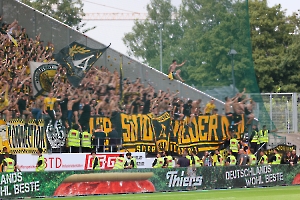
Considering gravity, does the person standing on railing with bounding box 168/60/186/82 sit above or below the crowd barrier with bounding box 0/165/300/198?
above

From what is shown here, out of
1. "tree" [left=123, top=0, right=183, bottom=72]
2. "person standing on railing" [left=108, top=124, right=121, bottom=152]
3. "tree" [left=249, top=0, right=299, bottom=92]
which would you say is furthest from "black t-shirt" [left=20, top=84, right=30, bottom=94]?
"tree" [left=249, top=0, right=299, bottom=92]

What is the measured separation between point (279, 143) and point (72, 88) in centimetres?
1072

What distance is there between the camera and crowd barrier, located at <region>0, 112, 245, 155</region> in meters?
27.5

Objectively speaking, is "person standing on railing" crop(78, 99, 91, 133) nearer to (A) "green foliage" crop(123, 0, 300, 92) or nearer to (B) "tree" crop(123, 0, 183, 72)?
(B) "tree" crop(123, 0, 183, 72)

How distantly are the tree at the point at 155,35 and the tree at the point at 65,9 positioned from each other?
88.9 inches

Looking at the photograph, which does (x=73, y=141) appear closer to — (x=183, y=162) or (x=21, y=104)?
(x=21, y=104)

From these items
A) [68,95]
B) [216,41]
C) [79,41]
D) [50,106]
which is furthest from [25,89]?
[216,41]

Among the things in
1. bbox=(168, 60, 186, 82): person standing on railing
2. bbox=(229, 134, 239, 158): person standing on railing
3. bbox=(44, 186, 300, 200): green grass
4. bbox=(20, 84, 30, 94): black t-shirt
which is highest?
bbox=(168, 60, 186, 82): person standing on railing

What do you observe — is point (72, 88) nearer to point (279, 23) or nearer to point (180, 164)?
point (180, 164)

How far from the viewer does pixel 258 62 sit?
59406 millimetres

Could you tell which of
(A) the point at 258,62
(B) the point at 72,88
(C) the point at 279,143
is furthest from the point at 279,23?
(B) the point at 72,88

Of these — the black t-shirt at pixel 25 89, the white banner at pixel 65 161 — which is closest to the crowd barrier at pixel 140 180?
the white banner at pixel 65 161

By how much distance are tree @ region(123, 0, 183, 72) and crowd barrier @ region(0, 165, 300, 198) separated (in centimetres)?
734

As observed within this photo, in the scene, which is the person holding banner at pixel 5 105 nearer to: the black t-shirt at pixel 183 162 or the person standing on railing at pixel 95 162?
the person standing on railing at pixel 95 162
